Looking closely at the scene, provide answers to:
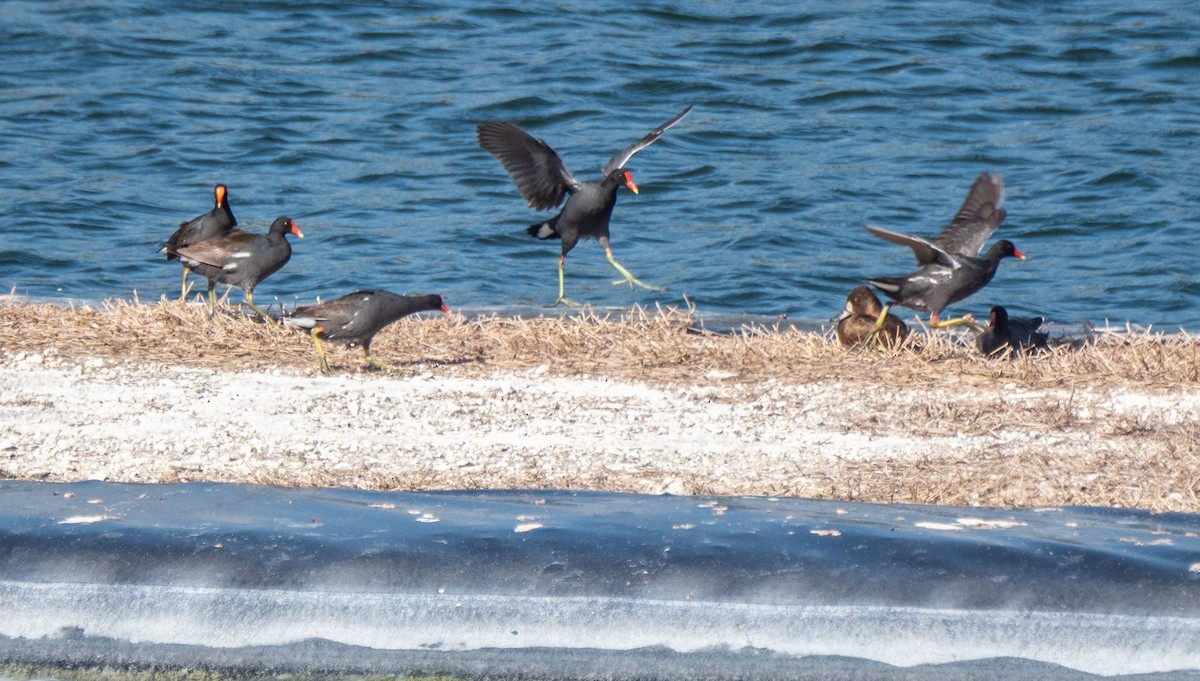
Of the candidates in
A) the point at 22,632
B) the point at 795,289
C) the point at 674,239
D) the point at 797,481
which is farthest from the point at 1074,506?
the point at 674,239

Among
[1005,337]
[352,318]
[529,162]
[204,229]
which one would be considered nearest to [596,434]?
[352,318]

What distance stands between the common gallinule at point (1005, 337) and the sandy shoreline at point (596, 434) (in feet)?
2.16

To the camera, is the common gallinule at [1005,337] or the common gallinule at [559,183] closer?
the common gallinule at [1005,337]

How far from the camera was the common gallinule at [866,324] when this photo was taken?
678cm

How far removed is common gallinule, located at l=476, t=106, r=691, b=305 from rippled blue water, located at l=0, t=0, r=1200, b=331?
195cm

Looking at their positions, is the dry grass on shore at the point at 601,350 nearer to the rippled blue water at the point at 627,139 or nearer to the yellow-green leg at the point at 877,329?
the yellow-green leg at the point at 877,329

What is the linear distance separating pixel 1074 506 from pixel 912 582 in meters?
0.94

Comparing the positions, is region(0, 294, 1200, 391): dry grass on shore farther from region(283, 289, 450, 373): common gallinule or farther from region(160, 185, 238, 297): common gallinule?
region(160, 185, 238, 297): common gallinule

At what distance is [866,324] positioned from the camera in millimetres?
6934

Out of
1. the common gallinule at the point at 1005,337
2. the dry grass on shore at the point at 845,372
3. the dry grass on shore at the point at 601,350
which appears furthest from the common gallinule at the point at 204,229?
the common gallinule at the point at 1005,337

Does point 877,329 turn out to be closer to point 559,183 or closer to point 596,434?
point 596,434

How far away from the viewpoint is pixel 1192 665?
11.5ft

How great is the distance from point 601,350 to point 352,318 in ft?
3.43

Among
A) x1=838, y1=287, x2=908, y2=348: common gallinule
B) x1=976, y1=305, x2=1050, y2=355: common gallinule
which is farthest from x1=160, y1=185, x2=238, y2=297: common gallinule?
x1=976, y1=305, x2=1050, y2=355: common gallinule
